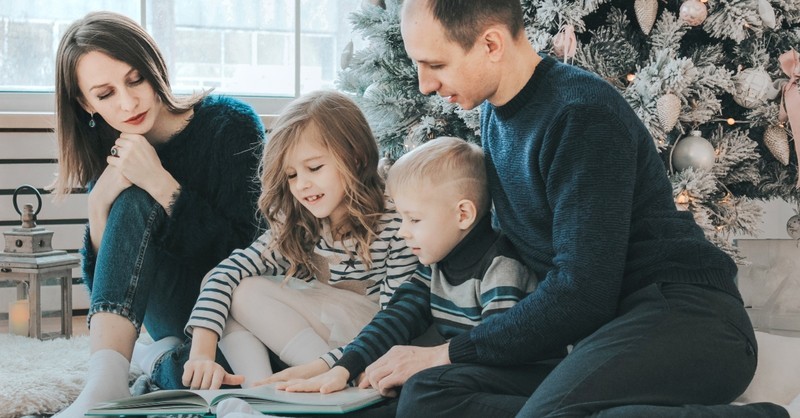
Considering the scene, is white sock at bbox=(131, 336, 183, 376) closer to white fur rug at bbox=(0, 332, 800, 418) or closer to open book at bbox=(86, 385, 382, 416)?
white fur rug at bbox=(0, 332, 800, 418)

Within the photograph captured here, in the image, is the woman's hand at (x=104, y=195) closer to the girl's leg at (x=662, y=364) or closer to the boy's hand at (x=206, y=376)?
the boy's hand at (x=206, y=376)

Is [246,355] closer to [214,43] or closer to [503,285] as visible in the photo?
[503,285]

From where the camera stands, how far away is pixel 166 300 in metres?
1.79

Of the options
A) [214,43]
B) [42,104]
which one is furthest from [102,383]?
[214,43]

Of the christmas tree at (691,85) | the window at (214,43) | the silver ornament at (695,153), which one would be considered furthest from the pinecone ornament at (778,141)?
the window at (214,43)

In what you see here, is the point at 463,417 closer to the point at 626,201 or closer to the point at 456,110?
the point at 626,201

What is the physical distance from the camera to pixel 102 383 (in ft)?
4.87

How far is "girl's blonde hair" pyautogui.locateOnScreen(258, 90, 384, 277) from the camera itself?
1589 mm

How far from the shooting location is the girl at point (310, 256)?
1554 mm

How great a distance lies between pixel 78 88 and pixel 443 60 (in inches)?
31.4

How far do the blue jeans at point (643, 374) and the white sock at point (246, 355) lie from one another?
0.32m


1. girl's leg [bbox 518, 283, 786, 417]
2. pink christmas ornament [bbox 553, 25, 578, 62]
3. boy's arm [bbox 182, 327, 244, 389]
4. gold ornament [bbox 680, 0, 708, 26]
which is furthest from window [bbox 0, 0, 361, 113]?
girl's leg [bbox 518, 283, 786, 417]

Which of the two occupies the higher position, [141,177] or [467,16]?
[467,16]

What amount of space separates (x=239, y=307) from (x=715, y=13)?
4.01 ft
